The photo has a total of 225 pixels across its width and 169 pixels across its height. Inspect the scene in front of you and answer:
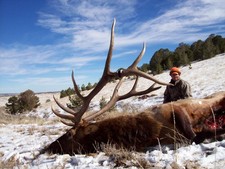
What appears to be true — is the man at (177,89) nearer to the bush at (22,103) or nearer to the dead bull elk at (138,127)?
the dead bull elk at (138,127)

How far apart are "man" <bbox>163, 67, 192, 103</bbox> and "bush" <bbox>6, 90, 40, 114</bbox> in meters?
19.2

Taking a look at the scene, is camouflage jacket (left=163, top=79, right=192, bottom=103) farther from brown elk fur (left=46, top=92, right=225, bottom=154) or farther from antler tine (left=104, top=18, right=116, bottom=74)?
antler tine (left=104, top=18, right=116, bottom=74)

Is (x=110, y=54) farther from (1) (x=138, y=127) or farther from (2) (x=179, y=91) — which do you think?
(2) (x=179, y=91)

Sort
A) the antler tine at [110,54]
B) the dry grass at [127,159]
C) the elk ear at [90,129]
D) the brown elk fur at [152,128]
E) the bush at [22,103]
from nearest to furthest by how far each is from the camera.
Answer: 1. the dry grass at [127,159]
2. the brown elk fur at [152,128]
3. the antler tine at [110,54]
4. the elk ear at [90,129]
5. the bush at [22,103]

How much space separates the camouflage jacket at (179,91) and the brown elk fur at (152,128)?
162cm

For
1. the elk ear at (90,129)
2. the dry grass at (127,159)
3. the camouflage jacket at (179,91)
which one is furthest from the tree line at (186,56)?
the dry grass at (127,159)

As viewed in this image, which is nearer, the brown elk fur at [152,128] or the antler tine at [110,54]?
the brown elk fur at [152,128]

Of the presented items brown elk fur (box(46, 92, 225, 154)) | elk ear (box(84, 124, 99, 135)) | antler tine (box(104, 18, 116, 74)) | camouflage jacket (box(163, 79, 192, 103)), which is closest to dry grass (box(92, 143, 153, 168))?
brown elk fur (box(46, 92, 225, 154))

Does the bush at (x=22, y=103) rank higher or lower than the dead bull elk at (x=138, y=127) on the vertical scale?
higher

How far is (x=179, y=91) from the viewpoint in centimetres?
735

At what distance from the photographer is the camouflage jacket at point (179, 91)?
7211mm

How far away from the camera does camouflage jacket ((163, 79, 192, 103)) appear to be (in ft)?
23.7

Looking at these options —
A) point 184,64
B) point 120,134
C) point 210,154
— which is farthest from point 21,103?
point 210,154

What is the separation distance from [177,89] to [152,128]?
2539 millimetres
